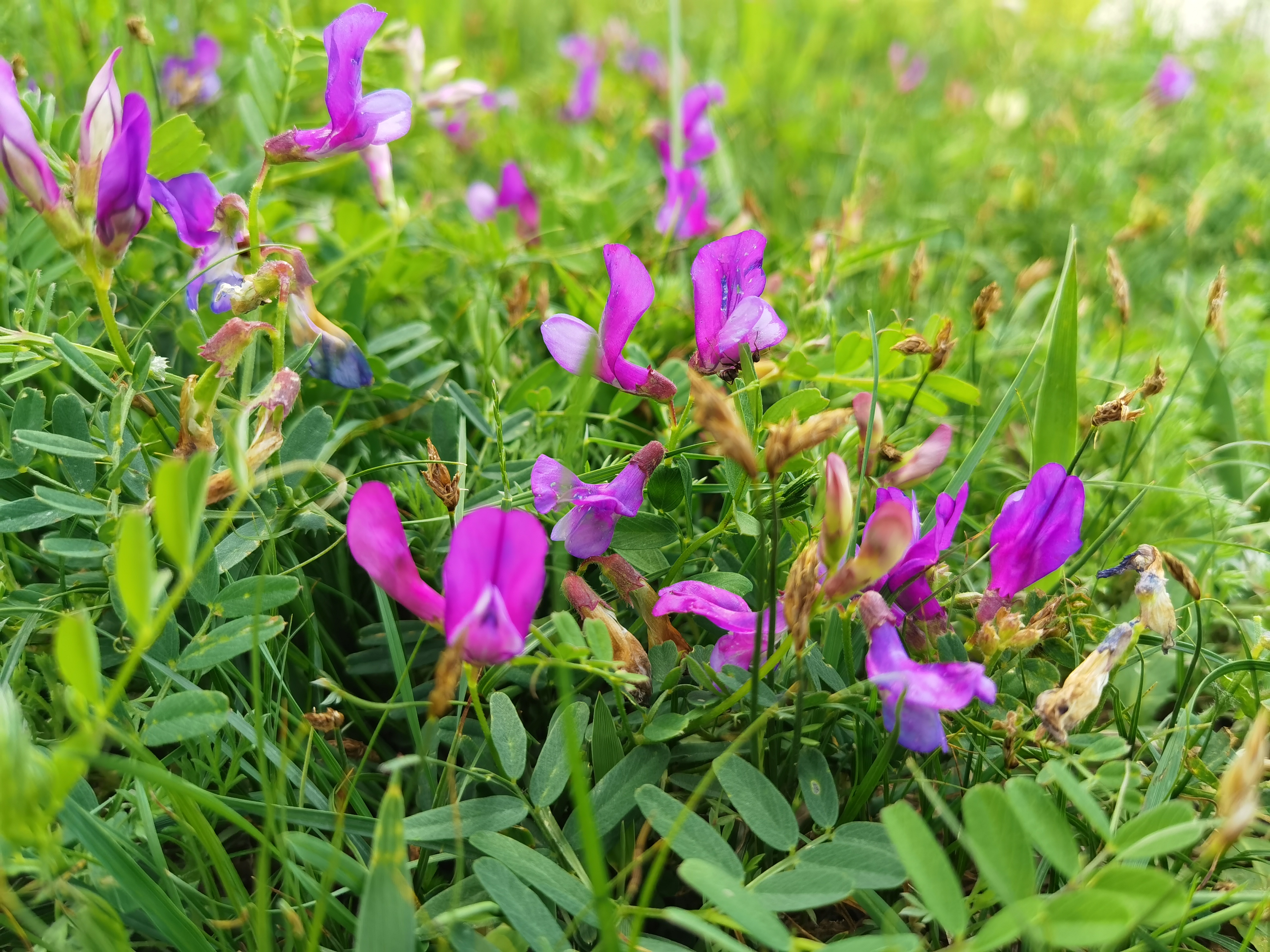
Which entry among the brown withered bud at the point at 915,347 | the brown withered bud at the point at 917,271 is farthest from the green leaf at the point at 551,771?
the brown withered bud at the point at 917,271

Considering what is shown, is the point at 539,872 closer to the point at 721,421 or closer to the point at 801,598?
the point at 801,598

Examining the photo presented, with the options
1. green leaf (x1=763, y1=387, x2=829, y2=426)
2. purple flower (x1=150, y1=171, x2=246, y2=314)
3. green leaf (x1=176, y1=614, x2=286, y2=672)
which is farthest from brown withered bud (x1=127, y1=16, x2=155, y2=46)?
green leaf (x1=763, y1=387, x2=829, y2=426)

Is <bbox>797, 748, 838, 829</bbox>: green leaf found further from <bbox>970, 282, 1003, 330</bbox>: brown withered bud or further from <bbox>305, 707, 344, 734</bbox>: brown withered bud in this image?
<bbox>970, 282, 1003, 330</bbox>: brown withered bud

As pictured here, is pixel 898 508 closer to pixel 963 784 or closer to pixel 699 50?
pixel 963 784

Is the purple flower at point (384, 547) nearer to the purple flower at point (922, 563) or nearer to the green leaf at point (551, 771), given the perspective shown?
the green leaf at point (551, 771)

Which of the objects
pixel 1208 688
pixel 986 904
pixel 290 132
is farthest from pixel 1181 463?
pixel 290 132

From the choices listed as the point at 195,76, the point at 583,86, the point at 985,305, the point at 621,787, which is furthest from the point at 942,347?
the point at 583,86
